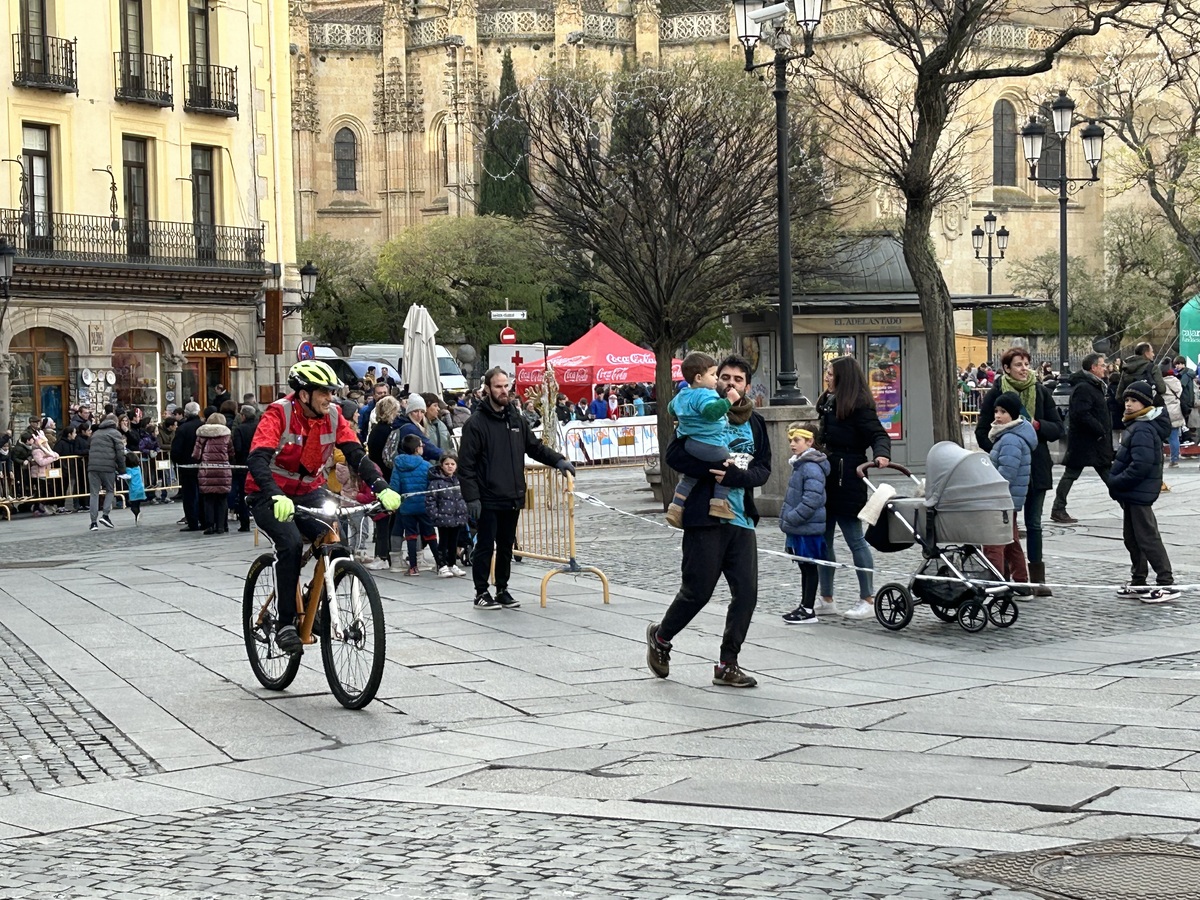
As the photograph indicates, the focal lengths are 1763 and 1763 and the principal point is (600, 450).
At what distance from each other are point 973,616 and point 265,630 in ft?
15.1

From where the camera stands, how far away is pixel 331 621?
8.80 m

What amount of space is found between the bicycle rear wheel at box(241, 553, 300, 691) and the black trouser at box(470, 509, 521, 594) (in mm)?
3208

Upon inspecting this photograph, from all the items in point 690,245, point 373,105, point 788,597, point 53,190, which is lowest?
point 788,597

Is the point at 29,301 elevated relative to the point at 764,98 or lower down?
lower down

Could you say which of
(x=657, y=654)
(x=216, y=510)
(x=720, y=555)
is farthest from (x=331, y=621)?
(x=216, y=510)

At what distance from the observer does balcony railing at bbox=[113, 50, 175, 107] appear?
122 feet

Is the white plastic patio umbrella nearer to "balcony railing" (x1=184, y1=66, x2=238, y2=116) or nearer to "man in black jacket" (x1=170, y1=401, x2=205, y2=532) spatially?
"man in black jacket" (x1=170, y1=401, x2=205, y2=532)

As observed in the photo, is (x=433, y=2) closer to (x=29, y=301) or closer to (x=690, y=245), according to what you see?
(x=29, y=301)

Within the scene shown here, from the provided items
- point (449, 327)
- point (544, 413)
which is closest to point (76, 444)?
point (544, 413)

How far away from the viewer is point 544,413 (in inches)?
1037

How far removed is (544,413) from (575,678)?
16714 millimetres

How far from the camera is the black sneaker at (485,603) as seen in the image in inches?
496

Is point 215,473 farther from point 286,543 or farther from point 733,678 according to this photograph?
point 733,678

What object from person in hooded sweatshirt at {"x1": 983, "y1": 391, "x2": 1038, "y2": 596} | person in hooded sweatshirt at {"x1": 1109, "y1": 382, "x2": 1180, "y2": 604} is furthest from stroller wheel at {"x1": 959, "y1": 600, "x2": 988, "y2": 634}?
person in hooded sweatshirt at {"x1": 1109, "y1": 382, "x2": 1180, "y2": 604}
